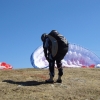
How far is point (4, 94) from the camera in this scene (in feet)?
25.0

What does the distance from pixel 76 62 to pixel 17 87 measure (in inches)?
703

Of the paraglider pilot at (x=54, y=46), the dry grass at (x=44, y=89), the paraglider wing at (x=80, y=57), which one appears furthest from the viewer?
the paraglider wing at (x=80, y=57)

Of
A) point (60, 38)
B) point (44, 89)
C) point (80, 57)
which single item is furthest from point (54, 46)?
point (80, 57)

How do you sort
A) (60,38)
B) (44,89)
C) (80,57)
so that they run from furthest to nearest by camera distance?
1. (80,57)
2. (60,38)
3. (44,89)

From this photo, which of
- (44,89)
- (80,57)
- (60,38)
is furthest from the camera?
(80,57)

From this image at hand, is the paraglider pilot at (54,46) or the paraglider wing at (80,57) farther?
the paraglider wing at (80,57)

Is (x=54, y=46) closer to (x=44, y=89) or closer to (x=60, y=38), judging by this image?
(x=60, y=38)

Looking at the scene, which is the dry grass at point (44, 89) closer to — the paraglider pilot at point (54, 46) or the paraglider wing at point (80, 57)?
the paraglider pilot at point (54, 46)

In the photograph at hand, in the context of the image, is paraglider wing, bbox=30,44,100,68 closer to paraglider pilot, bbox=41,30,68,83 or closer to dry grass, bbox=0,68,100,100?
dry grass, bbox=0,68,100,100

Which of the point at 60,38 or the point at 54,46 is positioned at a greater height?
the point at 60,38

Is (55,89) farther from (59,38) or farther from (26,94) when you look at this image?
(59,38)

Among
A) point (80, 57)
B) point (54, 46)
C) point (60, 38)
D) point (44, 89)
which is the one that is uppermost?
point (80, 57)

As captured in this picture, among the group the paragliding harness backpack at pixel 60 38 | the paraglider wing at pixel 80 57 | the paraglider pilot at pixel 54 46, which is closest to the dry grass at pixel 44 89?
the paraglider pilot at pixel 54 46

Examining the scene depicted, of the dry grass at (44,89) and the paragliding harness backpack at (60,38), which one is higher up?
the paragliding harness backpack at (60,38)
